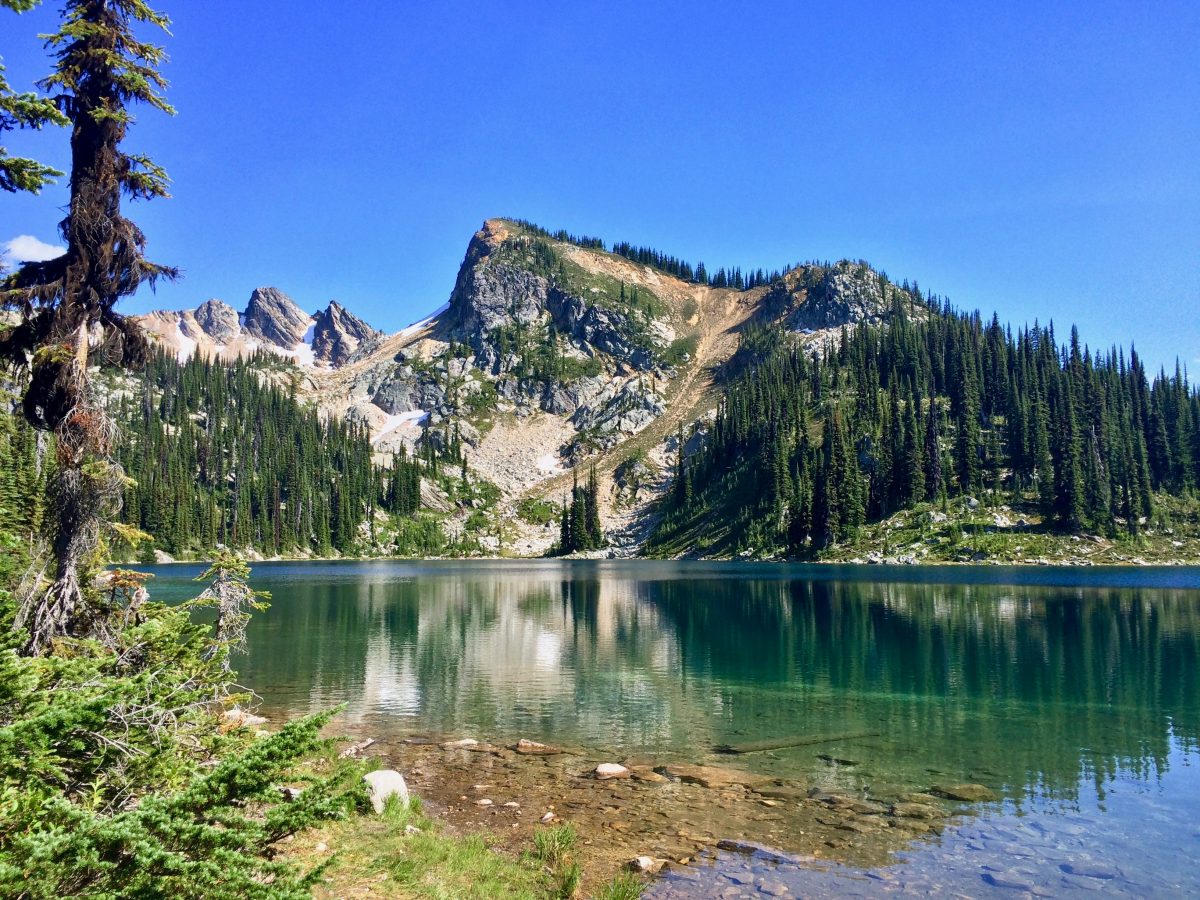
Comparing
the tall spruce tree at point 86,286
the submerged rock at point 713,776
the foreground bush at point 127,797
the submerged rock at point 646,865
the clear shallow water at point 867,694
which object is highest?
the tall spruce tree at point 86,286

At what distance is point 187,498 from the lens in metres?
164

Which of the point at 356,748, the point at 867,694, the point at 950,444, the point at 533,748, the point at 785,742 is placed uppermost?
the point at 950,444

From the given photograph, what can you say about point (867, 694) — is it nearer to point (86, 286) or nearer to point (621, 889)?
point (621, 889)

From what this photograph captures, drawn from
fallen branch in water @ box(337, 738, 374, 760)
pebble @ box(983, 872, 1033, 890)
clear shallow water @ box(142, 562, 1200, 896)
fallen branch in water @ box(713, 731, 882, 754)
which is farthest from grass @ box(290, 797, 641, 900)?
fallen branch in water @ box(713, 731, 882, 754)

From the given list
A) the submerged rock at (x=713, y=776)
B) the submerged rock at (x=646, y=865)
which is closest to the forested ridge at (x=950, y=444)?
the submerged rock at (x=713, y=776)

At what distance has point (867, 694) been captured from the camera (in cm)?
3294

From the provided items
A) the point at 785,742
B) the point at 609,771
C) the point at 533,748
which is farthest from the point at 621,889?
the point at 785,742

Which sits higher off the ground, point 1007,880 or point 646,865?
point 646,865

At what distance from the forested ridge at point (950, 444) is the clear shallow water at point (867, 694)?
68.2 m

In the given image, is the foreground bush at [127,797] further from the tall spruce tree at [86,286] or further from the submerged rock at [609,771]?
the submerged rock at [609,771]

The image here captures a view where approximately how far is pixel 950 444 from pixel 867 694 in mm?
135488

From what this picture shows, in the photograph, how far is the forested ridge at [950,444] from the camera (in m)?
133

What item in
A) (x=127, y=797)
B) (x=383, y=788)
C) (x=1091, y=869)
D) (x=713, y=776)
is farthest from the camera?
(x=713, y=776)

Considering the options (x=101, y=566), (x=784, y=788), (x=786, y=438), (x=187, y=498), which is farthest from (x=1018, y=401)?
(x=187, y=498)
